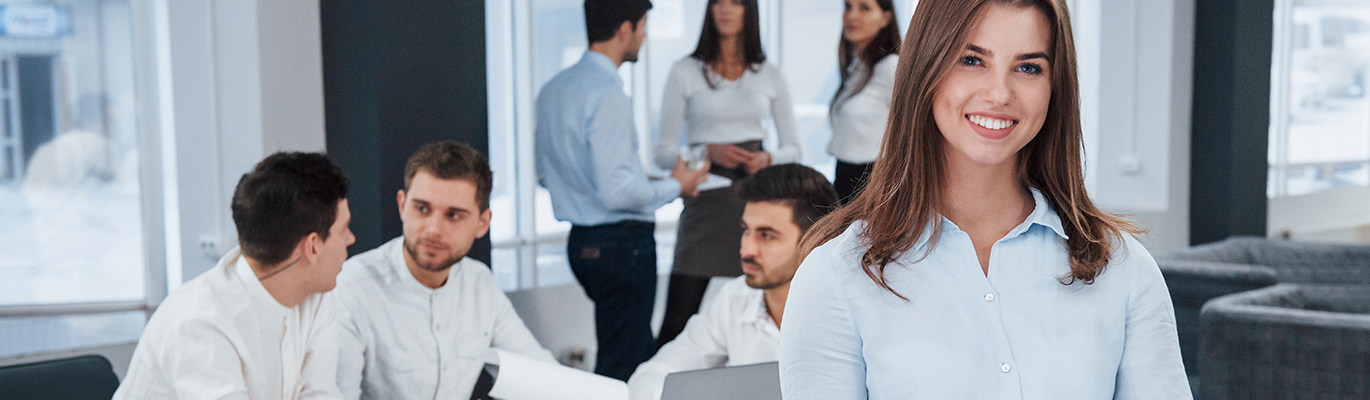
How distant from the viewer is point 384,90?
2.98 m

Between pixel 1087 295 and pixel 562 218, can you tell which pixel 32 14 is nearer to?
pixel 562 218

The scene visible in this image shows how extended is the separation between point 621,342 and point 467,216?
101cm

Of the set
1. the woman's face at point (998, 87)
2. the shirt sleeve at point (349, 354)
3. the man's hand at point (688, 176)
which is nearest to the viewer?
the woman's face at point (998, 87)

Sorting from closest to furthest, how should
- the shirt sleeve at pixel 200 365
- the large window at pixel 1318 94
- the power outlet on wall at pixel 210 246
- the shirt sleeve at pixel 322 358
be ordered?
1. the shirt sleeve at pixel 200 365
2. the shirt sleeve at pixel 322 358
3. the power outlet on wall at pixel 210 246
4. the large window at pixel 1318 94

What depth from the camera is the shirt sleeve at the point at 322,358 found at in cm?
208

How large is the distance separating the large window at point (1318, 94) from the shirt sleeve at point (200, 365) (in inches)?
263

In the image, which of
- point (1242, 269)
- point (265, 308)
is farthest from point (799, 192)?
point (1242, 269)

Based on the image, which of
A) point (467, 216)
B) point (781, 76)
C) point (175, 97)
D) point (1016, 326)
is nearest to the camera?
point (1016, 326)

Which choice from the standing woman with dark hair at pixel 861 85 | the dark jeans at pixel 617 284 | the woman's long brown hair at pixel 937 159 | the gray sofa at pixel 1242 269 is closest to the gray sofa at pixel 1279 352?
the gray sofa at pixel 1242 269

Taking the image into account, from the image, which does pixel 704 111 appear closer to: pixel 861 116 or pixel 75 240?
pixel 861 116

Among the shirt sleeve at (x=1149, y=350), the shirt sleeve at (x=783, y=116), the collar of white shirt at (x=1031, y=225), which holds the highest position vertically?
the shirt sleeve at (x=783, y=116)

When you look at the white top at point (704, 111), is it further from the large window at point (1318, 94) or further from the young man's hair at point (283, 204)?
the large window at point (1318, 94)

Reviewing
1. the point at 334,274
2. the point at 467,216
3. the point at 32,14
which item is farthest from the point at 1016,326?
the point at 32,14

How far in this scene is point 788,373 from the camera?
106cm
